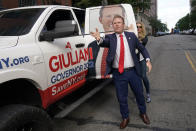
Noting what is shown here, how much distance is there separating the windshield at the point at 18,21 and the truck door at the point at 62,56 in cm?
18

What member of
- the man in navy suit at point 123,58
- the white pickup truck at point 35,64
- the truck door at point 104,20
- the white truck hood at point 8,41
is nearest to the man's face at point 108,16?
the truck door at point 104,20

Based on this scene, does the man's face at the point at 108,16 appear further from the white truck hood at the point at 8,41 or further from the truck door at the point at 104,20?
the white truck hood at the point at 8,41

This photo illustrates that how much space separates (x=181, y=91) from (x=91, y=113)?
248 cm

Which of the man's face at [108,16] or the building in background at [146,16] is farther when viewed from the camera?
the building in background at [146,16]

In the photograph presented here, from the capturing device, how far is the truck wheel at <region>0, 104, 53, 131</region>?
6.44 feet

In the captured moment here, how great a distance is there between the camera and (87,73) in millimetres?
3912

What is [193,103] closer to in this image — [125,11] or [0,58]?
[125,11]

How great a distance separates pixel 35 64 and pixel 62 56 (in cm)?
59

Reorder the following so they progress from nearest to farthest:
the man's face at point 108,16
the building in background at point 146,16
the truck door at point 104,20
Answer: the truck door at point 104,20, the man's face at point 108,16, the building in background at point 146,16

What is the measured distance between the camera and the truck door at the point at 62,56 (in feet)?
9.19

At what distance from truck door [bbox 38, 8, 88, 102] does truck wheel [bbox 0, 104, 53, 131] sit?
0.50 meters

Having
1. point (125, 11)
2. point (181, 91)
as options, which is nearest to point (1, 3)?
point (125, 11)

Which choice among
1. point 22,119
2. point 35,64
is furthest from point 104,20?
point 22,119

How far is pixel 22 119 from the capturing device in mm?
2109
